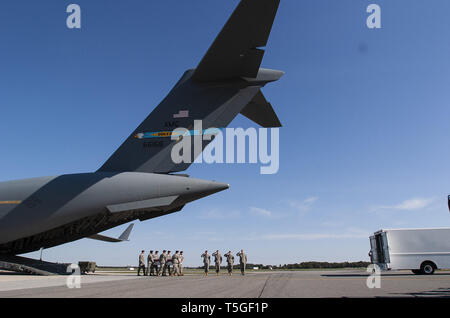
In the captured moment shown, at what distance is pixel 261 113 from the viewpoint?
28.8ft

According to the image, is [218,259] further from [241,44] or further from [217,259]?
[241,44]

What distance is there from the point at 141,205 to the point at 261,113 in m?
3.84

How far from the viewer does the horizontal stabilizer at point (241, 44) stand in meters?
6.12

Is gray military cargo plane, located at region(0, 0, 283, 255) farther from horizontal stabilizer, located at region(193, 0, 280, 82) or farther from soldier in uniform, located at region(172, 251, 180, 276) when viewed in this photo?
soldier in uniform, located at region(172, 251, 180, 276)

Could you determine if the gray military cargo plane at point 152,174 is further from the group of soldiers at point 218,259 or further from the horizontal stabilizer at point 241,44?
the group of soldiers at point 218,259

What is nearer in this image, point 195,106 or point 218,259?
point 195,106

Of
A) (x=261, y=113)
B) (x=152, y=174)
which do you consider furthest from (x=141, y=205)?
(x=261, y=113)

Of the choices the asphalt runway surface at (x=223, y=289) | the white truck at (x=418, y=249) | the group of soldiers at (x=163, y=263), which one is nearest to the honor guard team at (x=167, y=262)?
the group of soldiers at (x=163, y=263)

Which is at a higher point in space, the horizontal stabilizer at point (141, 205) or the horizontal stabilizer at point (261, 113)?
the horizontal stabilizer at point (261, 113)

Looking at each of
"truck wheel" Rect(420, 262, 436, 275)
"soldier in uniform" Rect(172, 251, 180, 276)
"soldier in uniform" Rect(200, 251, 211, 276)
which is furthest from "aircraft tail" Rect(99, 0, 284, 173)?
"soldier in uniform" Rect(200, 251, 211, 276)

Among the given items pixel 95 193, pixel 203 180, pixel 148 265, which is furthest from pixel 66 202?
pixel 148 265

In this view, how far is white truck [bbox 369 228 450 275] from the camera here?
597 inches

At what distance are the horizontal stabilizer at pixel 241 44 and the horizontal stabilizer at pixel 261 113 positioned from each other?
82cm

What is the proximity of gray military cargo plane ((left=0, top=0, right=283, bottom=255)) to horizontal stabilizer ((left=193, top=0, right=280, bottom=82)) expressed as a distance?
0.02 meters
